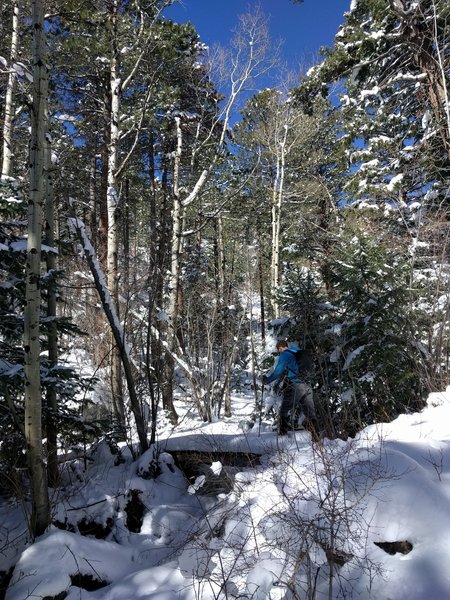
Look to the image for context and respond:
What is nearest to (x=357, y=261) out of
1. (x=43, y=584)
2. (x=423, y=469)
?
(x=423, y=469)

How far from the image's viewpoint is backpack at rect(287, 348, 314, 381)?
5852 mm

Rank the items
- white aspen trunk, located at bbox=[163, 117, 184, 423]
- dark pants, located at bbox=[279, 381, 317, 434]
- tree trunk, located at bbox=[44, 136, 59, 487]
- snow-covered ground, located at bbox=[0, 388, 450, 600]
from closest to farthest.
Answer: snow-covered ground, located at bbox=[0, 388, 450, 600]
tree trunk, located at bbox=[44, 136, 59, 487]
dark pants, located at bbox=[279, 381, 317, 434]
white aspen trunk, located at bbox=[163, 117, 184, 423]

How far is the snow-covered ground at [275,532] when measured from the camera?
2.54 meters

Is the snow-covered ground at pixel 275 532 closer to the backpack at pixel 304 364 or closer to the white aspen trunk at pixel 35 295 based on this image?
the white aspen trunk at pixel 35 295

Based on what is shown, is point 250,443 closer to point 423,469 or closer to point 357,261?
point 423,469

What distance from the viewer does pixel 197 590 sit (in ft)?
9.18

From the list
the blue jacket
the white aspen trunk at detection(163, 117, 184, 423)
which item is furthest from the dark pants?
the white aspen trunk at detection(163, 117, 184, 423)

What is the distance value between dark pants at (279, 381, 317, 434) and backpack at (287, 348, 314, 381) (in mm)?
169

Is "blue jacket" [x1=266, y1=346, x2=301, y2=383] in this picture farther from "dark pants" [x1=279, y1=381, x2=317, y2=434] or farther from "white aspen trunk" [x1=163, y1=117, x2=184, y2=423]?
"white aspen trunk" [x1=163, y1=117, x2=184, y2=423]

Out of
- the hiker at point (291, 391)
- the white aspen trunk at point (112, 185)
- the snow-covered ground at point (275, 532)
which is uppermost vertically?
the white aspen trunk at point (112, 185)

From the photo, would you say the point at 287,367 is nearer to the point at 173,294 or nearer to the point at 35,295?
the point at 35,295

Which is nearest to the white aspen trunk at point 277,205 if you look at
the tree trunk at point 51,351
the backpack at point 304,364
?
the backpack at point 304,364

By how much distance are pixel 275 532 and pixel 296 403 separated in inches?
106

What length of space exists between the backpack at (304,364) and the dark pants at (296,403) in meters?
0.17
